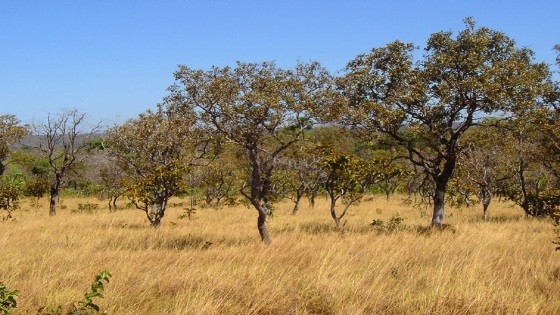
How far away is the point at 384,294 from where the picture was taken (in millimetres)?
7023

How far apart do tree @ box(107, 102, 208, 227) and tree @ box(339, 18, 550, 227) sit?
6.74 m

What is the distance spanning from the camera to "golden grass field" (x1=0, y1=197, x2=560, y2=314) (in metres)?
6.57

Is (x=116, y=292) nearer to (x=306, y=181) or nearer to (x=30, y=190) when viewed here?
(x=306, y=181)

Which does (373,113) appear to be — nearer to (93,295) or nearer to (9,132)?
(93,295)

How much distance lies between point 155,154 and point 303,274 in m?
14.6

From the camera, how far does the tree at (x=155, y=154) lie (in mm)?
17781

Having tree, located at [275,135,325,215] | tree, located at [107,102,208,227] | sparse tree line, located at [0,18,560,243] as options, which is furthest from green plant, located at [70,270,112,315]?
tree, located at [275,135,325,215]

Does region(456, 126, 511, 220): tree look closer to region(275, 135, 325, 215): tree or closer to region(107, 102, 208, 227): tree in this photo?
region(275, 135, 325, 215): tree

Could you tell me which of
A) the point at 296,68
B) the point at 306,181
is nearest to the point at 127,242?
the point at 296,68

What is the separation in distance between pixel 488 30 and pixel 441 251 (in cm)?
759

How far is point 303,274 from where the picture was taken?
332 inches

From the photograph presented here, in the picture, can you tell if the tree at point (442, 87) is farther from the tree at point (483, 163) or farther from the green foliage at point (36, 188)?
the green foliage at point (36, 188)

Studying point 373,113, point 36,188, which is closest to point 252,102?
point 373,113

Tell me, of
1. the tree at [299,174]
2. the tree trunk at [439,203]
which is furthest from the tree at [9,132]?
the tree trunk at [439,203]
